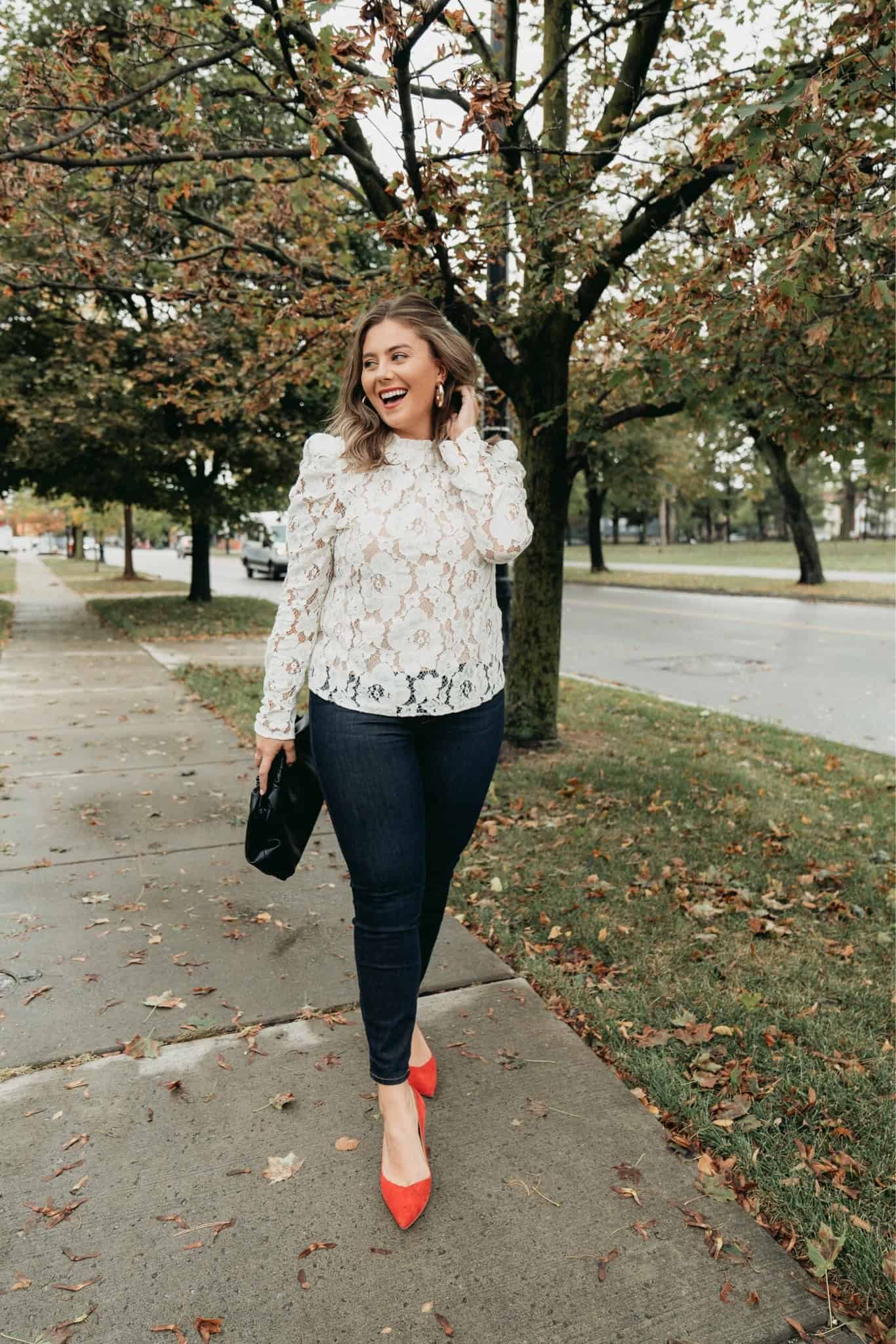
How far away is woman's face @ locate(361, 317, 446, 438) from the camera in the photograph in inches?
89.9

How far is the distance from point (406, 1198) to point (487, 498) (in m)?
1.62

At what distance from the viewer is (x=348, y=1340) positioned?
1.83 meters

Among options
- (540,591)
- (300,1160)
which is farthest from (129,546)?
(300,1160)

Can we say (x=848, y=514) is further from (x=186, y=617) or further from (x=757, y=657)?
(x=186, y=617)

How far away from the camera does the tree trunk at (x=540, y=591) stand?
239 inches

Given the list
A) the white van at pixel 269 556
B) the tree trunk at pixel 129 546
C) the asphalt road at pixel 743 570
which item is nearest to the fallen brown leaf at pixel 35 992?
the asphalt road at pixel 743 570

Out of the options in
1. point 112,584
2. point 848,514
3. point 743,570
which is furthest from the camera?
point 848,514

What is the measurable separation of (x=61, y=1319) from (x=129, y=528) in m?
29.2

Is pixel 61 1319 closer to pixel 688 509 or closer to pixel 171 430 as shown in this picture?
pixel 171 430

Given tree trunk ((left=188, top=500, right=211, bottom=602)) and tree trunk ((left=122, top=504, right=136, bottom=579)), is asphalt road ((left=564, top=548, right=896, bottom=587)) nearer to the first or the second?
tree trunk ((left=188, top=500, right=211, bottom=602))

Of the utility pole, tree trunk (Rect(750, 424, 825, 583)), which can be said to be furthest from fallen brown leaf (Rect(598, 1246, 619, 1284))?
tree trunk (Rect(750, 424, 825, 583))

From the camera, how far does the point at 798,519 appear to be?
2153 centimetres

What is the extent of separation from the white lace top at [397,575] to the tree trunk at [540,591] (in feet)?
12.7

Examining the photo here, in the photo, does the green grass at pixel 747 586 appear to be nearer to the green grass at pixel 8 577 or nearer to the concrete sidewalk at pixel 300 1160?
the concrete sidewalk at pixel 300 1160
